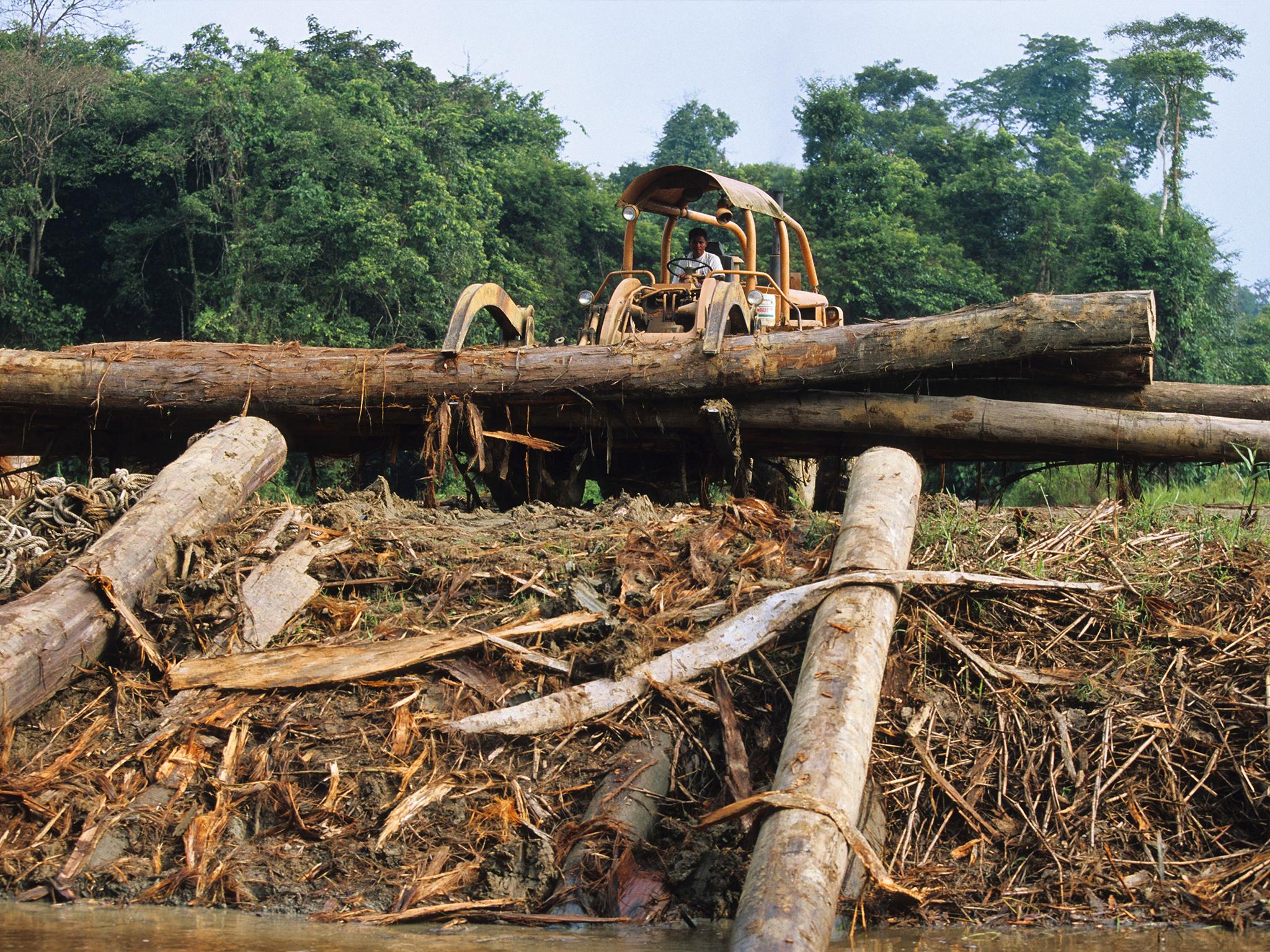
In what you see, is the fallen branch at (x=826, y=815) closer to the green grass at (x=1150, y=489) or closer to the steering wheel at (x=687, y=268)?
the green grass at (x=1150, y=489)

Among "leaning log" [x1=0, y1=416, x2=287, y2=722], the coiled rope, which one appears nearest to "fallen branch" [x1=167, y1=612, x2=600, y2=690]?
"leaning log" [x1=0, y1=416, x2=287, y2=722]

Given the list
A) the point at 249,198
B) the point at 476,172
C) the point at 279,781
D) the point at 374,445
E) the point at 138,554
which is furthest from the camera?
the point at 476,172

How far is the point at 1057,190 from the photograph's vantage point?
33.8 metres

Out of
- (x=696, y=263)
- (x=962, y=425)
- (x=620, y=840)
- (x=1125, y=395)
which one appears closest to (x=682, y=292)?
(x=696, y=263)

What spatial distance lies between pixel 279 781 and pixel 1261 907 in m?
3.17

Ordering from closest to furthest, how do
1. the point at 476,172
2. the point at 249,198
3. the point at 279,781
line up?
the point at 279,781 → the point at 249,198 → the point at 476,172

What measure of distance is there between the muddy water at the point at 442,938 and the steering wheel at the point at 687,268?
7530mm

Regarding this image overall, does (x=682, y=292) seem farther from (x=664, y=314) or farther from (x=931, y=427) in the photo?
(x=931, y=427)

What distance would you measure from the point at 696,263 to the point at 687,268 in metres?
0.13

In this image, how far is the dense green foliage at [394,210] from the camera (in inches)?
906

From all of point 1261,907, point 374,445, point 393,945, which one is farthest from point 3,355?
point 1261,907

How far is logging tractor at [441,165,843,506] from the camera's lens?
8.37 meters

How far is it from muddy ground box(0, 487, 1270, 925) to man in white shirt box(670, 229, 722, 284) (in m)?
5.43

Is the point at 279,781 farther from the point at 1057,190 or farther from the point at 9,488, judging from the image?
the point at 1057,190
